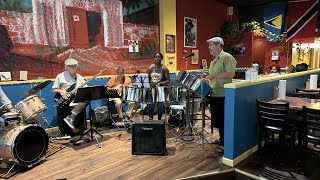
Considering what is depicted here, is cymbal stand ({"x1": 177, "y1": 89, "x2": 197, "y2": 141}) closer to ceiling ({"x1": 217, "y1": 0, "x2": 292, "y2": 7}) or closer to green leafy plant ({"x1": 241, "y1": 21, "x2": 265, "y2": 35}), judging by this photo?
green leafy plant ({"x1": 241, "y1": 21, "x2": 265, "y2": 35})

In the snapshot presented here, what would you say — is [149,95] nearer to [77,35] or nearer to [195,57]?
[77,35]

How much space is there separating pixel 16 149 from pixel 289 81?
4.50 m

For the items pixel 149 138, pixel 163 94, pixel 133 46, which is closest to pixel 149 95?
pixel 163 94

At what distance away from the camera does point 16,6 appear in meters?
4.29

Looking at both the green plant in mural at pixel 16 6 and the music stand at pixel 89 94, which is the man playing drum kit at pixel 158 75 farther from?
the green plant in mural at pixel 16 6

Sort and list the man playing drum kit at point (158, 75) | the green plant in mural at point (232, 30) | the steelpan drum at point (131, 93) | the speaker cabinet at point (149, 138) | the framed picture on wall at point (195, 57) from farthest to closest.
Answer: the green plant in mural at point (232, 30)
the framed picture on wall at point (195, 57)
the man playing drum kit at point (158, 75)
the steelpan drum at point (131, 93)
the speaker cabinet at point (149, 138)

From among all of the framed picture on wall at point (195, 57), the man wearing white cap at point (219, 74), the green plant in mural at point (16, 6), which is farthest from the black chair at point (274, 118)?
the framed picture on wall at point (195, 57)

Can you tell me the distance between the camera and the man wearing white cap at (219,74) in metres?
3.35

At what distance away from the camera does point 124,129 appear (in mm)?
4906

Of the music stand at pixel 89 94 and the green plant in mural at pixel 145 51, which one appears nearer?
the music stand at pixel 89 94

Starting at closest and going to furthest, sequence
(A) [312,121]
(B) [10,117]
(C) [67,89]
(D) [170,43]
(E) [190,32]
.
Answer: (A) [312,121]
(B) [10,117]
(C) [67,89]
(D) [170,43]
(E) [190,32]

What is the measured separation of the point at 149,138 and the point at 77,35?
9.93 feet

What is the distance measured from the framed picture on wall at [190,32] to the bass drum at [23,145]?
5.19 metres

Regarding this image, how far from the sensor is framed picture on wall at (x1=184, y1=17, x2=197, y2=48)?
7275 mm
